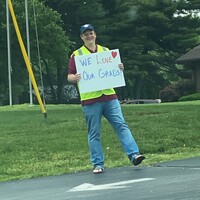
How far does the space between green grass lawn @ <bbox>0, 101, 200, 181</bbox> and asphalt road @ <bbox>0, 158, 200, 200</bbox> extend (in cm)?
64

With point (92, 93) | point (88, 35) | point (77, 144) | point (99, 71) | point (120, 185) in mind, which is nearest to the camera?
point (120, 185)

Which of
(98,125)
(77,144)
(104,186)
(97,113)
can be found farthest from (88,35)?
(77,144)

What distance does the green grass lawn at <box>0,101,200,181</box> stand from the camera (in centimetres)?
885

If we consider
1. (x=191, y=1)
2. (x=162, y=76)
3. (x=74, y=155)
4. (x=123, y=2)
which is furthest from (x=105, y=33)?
(x=74, y=155)

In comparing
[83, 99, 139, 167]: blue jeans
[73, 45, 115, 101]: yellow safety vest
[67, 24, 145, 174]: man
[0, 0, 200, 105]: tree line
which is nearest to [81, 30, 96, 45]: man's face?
[67, 24, 145, 174]: man

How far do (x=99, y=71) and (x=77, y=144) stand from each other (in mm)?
3127

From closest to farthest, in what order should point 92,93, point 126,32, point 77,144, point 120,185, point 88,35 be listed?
point 120,185
point 88,35
point 92,93
point 77,144
point 126,32

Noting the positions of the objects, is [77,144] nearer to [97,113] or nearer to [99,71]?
[99,71]

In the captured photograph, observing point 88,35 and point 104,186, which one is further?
point 88,35

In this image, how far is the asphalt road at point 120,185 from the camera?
591 cm

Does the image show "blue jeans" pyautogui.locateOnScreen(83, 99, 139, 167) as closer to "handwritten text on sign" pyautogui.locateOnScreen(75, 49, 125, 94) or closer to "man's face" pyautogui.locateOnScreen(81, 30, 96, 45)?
"handwritten text on sign" pyautogui.locateOnScreen(75, 49, 125, 94)

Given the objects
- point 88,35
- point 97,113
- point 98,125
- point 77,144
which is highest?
point 88,35

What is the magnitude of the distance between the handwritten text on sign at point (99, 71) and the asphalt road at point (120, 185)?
115 cm

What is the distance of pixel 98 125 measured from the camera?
302 inches
